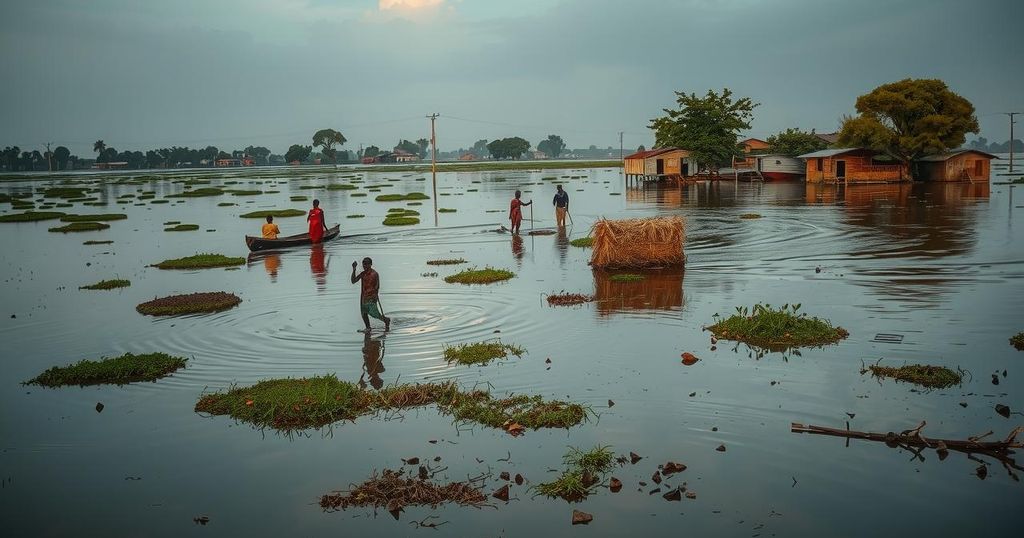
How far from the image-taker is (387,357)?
13.0m

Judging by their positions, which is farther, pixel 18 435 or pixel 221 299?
pixel 221 299

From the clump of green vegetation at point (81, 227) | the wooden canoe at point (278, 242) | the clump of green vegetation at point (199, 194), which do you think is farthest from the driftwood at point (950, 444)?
the clump of green vegetation at point (199, 194)

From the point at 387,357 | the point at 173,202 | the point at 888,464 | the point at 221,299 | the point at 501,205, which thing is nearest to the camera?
the point at 888,464

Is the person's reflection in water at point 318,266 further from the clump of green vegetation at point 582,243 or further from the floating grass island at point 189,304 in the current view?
the clump of green vegetation at point 582,243

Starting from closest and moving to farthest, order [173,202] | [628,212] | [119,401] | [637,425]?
[637,425] → [119,401] → [628,212] → [173,202]

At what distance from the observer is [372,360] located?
504 inches

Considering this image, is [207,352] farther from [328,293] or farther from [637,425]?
[637,425]

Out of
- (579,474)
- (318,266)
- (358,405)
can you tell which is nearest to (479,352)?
(358,405)

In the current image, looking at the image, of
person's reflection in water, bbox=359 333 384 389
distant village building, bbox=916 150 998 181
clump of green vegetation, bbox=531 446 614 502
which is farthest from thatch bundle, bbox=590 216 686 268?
distant village building, bbox=916 150 998 181

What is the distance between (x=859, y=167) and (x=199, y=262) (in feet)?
175

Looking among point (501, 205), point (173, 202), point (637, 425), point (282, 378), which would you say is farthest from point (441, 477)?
point (173, 202)

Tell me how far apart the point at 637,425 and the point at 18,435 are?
8.26 metres

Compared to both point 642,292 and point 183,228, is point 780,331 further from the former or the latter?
point 183,228

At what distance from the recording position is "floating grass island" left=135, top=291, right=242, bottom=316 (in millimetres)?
17453
